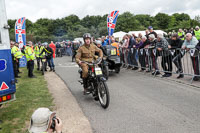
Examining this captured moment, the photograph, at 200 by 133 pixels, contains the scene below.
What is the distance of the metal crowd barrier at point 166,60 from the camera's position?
7469 millimetres

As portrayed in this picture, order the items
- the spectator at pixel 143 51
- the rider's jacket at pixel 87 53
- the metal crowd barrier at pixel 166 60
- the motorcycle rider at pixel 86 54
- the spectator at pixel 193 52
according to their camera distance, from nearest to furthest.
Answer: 1. the motorcycle rider at pixel 86 54
2. the rider's jacket at pixel 87 53
3. the spectator at pixel 193 52
4. the metal crowd barrier at pixel 166 60
5. the spectator at pixel 143 51

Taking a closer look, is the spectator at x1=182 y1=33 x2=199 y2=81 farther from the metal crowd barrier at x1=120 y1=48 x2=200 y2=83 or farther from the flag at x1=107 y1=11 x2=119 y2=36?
the flag at x1=107 y1=11 x2=119 y2=36

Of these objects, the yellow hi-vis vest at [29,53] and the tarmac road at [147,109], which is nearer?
the tarmac road at [147,109]

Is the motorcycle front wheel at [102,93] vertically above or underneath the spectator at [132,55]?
underneath

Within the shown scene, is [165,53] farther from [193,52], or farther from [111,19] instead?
[111,19]

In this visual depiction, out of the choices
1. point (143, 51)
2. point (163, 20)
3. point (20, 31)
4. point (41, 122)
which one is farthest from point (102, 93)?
point (163, 20)

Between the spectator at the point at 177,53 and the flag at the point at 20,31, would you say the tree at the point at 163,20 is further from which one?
the spectator at the point at 177,53

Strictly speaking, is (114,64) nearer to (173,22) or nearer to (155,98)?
(155,98)

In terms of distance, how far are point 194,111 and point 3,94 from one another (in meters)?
4.55

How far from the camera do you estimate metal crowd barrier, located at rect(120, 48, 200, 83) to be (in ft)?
24.5

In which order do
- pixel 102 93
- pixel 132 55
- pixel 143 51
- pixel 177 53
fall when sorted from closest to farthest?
pixel 102 93
pixel 177 53
pixel 143 51
pixel 132 55

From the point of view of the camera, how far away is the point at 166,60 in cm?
867

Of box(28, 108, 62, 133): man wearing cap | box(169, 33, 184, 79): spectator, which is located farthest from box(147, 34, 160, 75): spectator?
box(28, 108, 62, 133): man wearing cap

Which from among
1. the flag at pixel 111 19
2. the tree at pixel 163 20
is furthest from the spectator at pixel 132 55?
the tree at pixel 163 20
